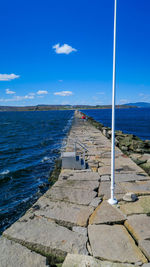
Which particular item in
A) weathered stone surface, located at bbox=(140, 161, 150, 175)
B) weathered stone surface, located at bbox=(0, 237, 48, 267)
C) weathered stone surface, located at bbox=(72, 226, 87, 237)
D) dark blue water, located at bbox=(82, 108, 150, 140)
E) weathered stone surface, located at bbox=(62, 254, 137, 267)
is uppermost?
weathered stone surface, located at bbox=(62, 254, 137, 267)

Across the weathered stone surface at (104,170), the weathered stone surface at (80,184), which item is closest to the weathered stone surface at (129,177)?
the weathered stone surface at (104,170)

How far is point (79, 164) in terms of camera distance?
5.84 m

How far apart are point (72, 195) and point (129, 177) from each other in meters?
1.89

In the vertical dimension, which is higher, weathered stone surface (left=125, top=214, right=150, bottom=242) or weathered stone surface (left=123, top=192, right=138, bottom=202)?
weathered stone surface (left=123, top=192, right=138, bottom=202)

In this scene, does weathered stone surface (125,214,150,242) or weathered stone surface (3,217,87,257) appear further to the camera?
weathered stone surface (125,214,150,242)

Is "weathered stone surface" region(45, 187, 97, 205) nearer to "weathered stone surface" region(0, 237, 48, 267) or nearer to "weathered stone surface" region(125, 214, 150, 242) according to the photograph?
"weathered stone surface" region(125, 214, 150, 242)

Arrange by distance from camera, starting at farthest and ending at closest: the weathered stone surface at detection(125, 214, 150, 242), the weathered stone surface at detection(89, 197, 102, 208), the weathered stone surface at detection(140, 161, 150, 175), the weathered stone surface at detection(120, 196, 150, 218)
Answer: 1. the weathered stone surface at detection(140, 161, 150, 175)
2. the weathered stone surface at detection(89, 197, 102, 208)
3. the weathered stone surface at detection(120, 196, 150, 218)
4. the weathered stone surface at detection(125, 214, 150, 242)

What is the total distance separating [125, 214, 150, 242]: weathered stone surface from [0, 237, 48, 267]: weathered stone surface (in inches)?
55.7

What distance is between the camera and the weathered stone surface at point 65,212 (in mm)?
3102

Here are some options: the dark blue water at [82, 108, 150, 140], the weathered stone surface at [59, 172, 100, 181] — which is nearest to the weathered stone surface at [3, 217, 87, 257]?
the weathered stone surface at [59, 172, 100, 181]

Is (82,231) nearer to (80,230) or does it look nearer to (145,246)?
(80,230)

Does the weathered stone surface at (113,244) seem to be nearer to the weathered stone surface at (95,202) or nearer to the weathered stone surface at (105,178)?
the weathered stone surface at (95,202)

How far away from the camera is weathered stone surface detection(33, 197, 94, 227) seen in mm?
3102

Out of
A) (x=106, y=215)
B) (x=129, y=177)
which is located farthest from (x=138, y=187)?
(x=106, y=215)
